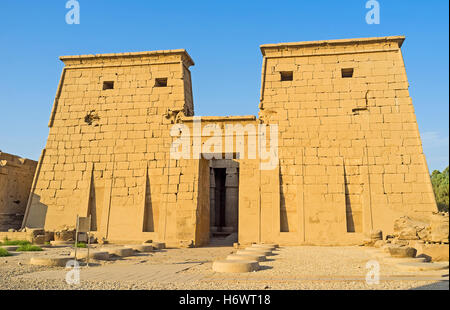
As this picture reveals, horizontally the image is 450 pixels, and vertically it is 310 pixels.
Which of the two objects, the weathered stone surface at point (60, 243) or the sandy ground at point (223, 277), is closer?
the sandy ground at point (223, 277)

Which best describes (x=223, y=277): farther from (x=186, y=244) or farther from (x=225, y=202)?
(x=225, y=202)

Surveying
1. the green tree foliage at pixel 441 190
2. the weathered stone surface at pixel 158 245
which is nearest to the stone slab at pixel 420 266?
the weathered stone surface at pixel 158 245

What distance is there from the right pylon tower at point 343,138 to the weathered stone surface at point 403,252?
4881 mm

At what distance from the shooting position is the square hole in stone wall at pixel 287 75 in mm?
14148

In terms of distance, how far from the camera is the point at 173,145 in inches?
539

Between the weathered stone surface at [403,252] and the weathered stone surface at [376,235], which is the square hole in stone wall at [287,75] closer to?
the weathered stone surface at [376,235]

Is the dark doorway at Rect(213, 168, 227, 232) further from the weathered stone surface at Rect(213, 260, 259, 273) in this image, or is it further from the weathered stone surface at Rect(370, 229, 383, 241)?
the weathered stone surface at Rect(213, 260, 259, 273)

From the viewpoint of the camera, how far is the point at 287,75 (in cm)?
1432

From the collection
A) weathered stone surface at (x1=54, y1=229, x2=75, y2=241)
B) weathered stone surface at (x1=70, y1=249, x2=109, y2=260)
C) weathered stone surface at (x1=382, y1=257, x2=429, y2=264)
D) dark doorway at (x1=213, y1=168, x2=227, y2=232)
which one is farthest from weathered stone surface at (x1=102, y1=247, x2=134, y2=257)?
dark doorway at (x1=213, y1=168, x2=227, y2=232)

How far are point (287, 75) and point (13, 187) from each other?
40.2 ft

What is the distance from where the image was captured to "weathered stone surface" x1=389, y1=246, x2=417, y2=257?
6.84 meters

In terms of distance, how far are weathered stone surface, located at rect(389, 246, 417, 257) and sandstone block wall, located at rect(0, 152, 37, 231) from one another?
14013mm

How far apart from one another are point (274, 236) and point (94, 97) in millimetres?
9276

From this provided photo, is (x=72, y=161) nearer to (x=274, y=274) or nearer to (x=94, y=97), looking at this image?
(x=94, y=97)
